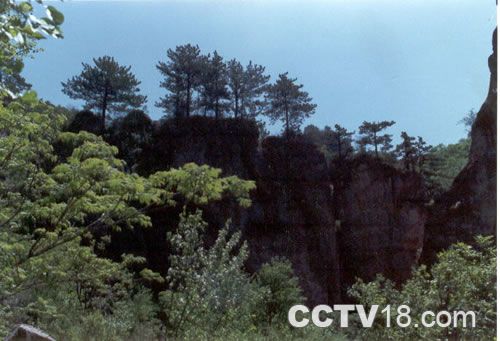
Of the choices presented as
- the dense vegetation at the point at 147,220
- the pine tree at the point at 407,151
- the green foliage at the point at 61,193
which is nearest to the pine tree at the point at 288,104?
the dense vegetation at the point at 147,220

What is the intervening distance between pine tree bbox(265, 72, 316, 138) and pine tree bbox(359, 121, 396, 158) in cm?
70

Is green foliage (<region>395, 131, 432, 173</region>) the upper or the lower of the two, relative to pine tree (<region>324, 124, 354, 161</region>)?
lower

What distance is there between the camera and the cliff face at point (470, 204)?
28.9 feet

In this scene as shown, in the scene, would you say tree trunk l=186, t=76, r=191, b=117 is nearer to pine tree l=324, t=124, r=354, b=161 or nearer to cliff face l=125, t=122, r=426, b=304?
cliff face l=125, t=122, r=426, b=304

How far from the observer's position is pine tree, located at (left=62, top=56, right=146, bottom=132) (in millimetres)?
6012

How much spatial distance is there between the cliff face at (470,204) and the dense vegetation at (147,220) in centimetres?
38

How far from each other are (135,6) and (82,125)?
187 centimetres

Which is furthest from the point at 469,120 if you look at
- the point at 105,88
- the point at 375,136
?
the point at 105,88

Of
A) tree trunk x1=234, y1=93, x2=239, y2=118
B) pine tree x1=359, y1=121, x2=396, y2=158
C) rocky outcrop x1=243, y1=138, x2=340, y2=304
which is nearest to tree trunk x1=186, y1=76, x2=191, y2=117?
tree trunk x1=234, y1=93, x2=239, y2=118

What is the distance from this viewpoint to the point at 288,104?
23.3 feet

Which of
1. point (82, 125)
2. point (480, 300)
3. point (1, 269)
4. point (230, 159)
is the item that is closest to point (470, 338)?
point (480, 300)

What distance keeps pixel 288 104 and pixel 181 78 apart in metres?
1.24

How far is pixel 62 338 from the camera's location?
564 cm

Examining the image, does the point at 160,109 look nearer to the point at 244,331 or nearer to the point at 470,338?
the point at 244,331
